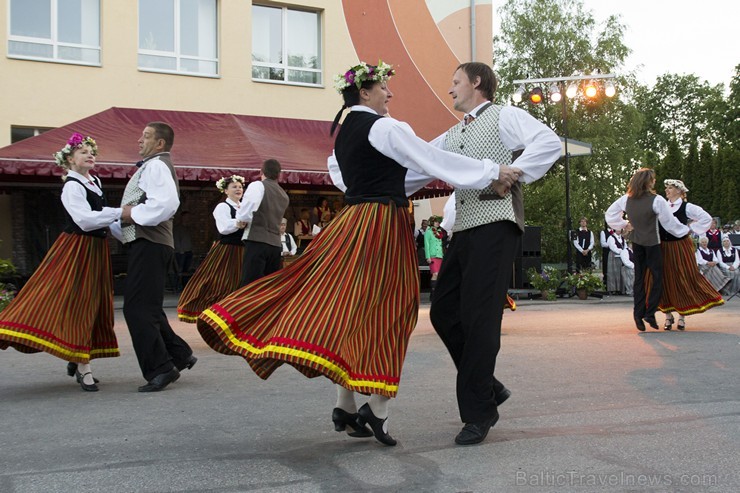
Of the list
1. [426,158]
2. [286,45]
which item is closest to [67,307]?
[426,158]

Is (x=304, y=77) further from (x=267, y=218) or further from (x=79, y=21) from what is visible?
(x=267, y=218)

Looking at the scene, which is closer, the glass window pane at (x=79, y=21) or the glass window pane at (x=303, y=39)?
the glass window pane at (x=79, y=21)

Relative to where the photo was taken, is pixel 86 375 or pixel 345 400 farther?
pixel 86 375

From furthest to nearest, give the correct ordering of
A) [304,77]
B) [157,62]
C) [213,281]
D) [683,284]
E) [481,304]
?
[304,77] → [157,62] → [683,284] → [213,281] → [481,304]

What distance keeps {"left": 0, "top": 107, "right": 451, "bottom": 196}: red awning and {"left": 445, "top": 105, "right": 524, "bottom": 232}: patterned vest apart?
12.0 m

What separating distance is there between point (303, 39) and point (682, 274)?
43.4ft

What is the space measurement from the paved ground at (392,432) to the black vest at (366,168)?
3.94 ft

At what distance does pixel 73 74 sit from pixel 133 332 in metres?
13.6

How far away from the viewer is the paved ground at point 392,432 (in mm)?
3717

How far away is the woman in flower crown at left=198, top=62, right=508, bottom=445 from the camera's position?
4121mm

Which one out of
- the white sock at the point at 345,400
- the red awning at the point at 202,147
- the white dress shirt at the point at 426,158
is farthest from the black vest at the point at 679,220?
the red awning at the point at 202,147

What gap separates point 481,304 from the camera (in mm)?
4504

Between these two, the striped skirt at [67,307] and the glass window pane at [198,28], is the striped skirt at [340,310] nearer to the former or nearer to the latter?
the striped skirt at [67,307]

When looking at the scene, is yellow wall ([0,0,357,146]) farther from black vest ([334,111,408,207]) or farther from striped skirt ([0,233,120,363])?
black vest ([334,111,408,207])
